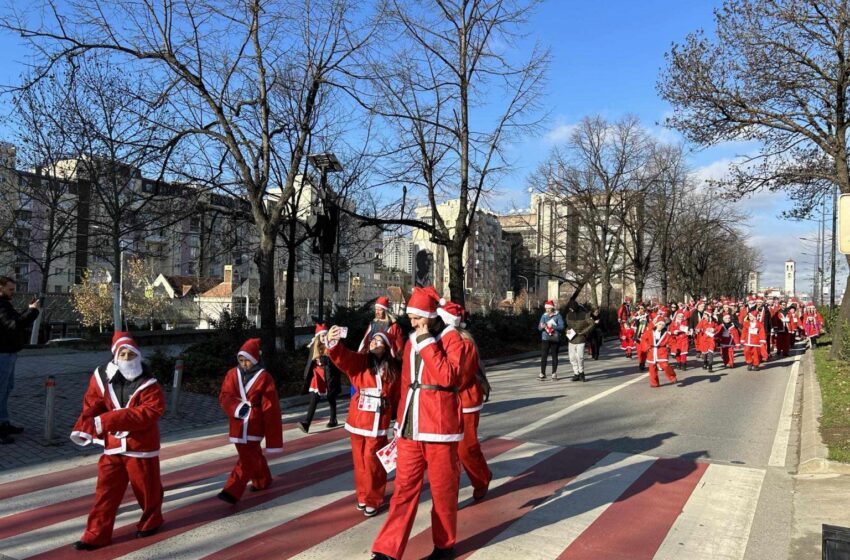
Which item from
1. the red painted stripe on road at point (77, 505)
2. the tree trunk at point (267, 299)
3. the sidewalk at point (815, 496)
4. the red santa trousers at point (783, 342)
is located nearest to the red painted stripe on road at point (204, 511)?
the red painted stripe on road at point (77, 505)

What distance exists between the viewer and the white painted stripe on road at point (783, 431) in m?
7.56

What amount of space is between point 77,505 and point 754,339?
1720 centimetres

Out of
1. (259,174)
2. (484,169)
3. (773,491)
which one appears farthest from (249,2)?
(773,491)

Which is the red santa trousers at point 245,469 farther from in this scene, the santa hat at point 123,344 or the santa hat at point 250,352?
the santa hat at point 123,344

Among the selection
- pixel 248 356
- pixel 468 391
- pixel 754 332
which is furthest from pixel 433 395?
pixel 754 332

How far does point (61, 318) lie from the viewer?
3478cm

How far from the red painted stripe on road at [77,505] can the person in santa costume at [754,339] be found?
1428 centimetres

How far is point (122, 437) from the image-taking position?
15.4 ft

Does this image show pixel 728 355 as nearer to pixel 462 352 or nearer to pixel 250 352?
pixel 250 352

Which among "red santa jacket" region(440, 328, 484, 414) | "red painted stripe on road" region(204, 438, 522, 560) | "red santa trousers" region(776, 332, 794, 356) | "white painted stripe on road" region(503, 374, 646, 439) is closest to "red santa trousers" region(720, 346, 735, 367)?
"white painted stripe on road" region(503, 374, 646, 439)

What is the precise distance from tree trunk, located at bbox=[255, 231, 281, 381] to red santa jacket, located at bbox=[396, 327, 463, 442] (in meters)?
8.86

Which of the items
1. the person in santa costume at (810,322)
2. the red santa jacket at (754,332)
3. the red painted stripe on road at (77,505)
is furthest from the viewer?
the person in santa costume at (810,322)

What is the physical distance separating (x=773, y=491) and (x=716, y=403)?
5.82 m

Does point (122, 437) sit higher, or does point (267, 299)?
point (267, 299)
